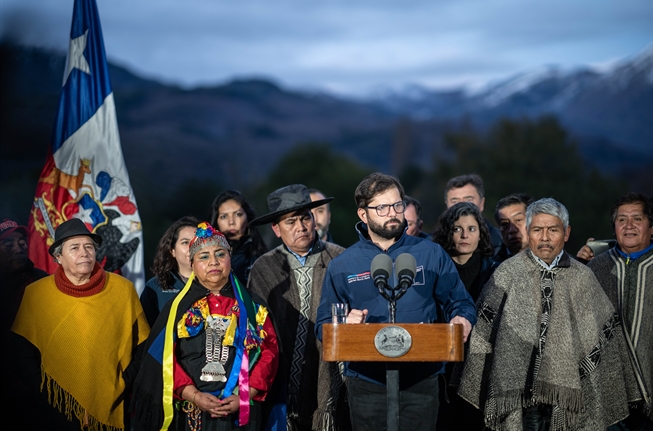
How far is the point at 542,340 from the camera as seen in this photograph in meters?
4.91

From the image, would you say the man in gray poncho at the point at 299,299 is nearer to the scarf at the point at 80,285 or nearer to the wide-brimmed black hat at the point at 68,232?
the scarf at the point at 80,285

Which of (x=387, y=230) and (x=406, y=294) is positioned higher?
(x=387, y=230)

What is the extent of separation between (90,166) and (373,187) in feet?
11.3

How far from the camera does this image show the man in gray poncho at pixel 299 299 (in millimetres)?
5355

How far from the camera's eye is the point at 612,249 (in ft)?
18.6

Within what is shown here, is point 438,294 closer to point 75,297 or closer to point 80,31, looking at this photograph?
point 75,297

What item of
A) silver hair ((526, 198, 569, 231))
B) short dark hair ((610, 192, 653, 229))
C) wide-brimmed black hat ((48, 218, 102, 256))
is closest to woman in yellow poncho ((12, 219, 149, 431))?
wide-brimmed black hat ((48, 218, 102, 256))

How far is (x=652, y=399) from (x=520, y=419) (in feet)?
3.75

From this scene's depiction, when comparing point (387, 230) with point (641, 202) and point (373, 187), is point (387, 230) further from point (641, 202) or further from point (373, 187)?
point (641, 202)

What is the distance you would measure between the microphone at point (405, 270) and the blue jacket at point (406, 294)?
0.44 m

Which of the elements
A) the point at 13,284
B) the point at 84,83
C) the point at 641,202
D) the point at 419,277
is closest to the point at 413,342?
the point at 419,277

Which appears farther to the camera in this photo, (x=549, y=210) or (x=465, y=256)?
(x=465, y=256)

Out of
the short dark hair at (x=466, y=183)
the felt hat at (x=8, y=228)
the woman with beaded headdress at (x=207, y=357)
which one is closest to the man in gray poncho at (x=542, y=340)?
the woman with beaded headdress at (x=207, y=357)

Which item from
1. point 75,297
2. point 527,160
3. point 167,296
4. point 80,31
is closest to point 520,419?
point 167,296
